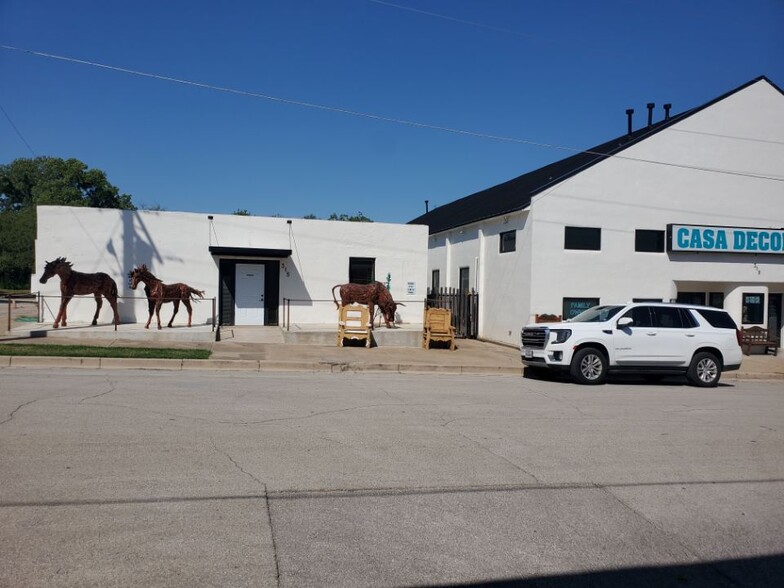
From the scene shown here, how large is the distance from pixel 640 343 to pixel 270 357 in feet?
28.8

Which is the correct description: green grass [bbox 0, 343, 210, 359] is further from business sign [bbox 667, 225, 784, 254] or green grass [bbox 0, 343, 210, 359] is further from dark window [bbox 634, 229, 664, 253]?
business sign [bbox 667, 225, 784, 254]

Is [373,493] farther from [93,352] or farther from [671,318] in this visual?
[671,318]

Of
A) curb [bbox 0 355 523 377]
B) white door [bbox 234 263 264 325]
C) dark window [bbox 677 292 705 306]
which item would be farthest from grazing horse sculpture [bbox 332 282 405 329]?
dark window [bbox 677 292 705 306]

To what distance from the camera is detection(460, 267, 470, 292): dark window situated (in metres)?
27.4

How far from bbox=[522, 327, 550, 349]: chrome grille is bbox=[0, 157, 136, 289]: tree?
46353 millimetres

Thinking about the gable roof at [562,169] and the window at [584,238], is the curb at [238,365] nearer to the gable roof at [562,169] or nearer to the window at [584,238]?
the window at [584,238]

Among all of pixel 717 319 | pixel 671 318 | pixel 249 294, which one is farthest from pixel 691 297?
pixel 249 294

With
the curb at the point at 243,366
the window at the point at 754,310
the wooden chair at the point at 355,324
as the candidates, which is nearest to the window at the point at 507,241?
the wooden chair at the point at 355,324

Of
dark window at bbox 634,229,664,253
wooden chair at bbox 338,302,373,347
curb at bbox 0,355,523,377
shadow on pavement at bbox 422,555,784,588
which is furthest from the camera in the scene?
dark window at bbox 634,229,664,253

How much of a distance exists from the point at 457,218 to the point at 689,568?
2686cm

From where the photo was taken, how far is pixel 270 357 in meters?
15.8

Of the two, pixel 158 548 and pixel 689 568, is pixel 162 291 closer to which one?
pixel 158 548

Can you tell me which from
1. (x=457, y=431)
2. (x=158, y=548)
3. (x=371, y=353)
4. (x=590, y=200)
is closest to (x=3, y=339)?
(x=371, y=353)

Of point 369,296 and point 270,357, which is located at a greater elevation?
point 369,296
